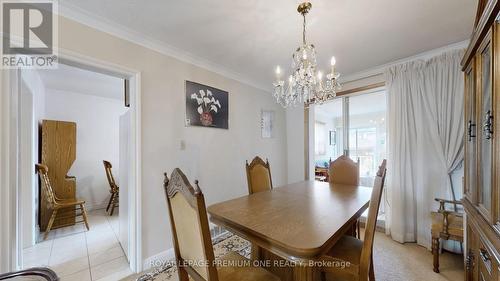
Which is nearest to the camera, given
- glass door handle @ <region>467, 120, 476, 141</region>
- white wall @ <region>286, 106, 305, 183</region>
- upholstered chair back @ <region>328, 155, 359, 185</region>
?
glass door handle @ <region>467, 120, 476, 141</region>

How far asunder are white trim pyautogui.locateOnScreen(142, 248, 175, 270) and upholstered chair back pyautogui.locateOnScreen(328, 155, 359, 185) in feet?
6.99

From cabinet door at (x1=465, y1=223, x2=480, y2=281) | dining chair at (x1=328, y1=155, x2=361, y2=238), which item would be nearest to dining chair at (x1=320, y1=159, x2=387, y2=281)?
cabinet door at (x1=465, y1=223, x2=480, y2=281)

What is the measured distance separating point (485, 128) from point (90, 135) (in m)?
5.54

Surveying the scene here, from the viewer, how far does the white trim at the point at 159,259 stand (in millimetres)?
2025

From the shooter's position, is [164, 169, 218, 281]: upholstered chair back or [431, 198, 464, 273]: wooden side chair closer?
[164, 169, 218, 281]: upholstered chair back

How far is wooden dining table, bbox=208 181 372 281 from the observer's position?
98 cm

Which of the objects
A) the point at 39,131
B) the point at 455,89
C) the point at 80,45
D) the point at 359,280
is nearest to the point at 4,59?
the point at 80,45

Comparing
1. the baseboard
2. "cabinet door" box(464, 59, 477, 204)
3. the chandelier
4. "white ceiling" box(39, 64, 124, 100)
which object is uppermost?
"white ceiling" box(39, 64, 124, 100)

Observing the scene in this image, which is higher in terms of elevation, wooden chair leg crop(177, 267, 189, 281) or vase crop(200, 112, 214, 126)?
vase crop(200, 112, 214, 126)

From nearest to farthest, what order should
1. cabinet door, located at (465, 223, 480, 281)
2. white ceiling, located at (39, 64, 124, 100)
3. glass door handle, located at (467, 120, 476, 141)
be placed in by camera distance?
cabinet door, located at (465, 223, 480, 281)
glass door handle, located at (467, 120, 476, 141)
white ceiling, located at (39, 64, 124, 100)

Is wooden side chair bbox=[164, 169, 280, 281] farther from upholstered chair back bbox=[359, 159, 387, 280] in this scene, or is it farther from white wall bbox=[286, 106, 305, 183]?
white wall bbox=[286, 106, 305, 183]

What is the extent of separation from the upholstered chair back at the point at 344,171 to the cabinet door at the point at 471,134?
94 centimetres

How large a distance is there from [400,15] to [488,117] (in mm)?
1194

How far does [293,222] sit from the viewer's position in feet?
4.00
